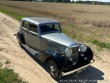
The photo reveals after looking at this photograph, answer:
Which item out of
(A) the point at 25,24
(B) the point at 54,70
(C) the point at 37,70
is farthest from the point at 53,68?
(A) the point at 25,24

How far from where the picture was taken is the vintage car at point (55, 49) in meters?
5.45

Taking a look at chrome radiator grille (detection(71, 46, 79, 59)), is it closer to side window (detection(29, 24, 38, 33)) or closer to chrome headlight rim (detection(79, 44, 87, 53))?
chrome headlight rim (detection(79, 44, 87, 53))

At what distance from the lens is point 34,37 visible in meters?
7.05

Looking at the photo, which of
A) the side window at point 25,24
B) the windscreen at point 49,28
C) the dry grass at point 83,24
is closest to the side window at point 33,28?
the windscreen at point 49,28

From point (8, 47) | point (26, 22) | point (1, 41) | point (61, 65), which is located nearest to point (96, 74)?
point (61, 65)

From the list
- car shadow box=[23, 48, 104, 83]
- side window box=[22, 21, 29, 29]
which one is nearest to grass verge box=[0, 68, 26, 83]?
car shadow box=[23, 48, 104, 83]

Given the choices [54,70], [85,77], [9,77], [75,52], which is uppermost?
[75,52]

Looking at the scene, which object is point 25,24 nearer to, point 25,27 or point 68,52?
point 25,27

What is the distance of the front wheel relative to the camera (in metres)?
5.41

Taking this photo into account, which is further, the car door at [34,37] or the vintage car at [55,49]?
the car door at [34,37]

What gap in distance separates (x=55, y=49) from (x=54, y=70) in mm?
879

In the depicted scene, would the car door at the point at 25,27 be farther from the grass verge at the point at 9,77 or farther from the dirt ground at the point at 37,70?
the grass verge at the point at 9,77

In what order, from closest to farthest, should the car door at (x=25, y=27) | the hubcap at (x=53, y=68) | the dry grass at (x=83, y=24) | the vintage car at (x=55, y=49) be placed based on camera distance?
1. the vintage car at (x=55, y=49)
2. the hubcap at (x=53, y=68)
3. the car door at (x=25, y=27)
4. the dry grass at (x=83, y=24)

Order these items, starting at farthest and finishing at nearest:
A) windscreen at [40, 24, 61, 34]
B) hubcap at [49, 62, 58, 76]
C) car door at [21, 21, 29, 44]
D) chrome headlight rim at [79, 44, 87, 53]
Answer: car door at [21, 21, 29, 44] < windscreen at [40, 24, 61, 34] < chrome headlight rim at [79, 44, 87, 53] < hubcap at [49, 62, 58, 76]
